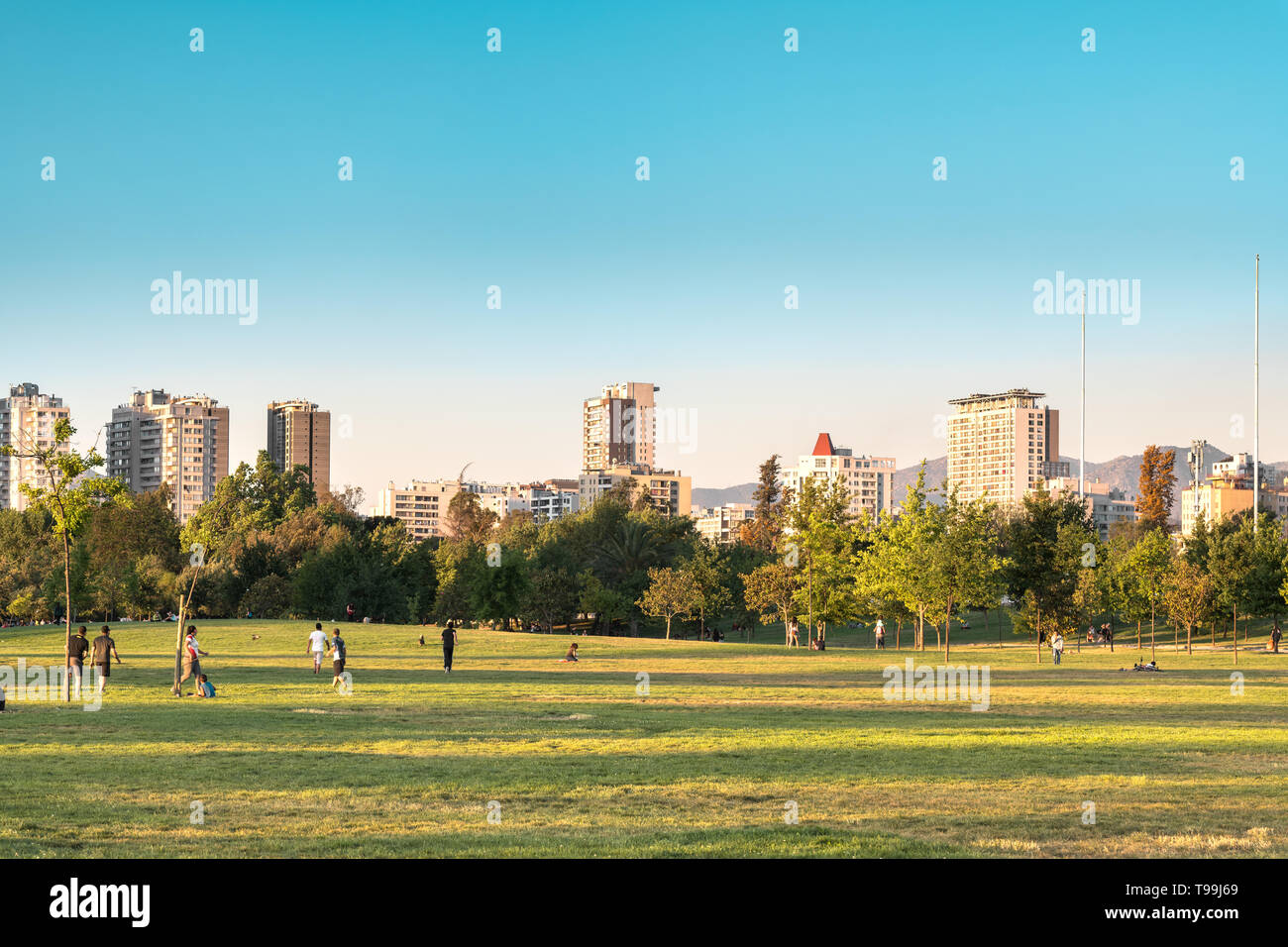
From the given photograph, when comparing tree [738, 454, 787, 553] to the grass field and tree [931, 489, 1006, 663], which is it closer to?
tree [931, 489, 1006, 663]

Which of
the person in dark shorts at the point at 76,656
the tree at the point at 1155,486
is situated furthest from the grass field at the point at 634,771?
the tree at the point at 1155,486

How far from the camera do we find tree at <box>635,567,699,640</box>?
92.4 metres

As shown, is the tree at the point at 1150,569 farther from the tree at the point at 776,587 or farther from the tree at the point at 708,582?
the tree at the point at 708,582

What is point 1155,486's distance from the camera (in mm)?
145750

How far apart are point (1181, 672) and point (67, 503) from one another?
4183 cm

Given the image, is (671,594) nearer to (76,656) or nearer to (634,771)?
(76,656)

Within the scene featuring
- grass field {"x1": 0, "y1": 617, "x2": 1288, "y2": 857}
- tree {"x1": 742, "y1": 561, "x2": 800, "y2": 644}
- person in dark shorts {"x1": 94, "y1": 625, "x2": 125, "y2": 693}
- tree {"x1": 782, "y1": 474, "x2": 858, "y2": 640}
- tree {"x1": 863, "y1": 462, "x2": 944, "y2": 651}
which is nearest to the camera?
grass field {"x1": 0, "y1": 617, "x2": 1288, "y2": 857}

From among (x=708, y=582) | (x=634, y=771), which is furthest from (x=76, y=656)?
(x=708, y=582)

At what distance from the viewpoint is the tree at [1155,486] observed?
146 meters

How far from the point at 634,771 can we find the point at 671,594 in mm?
75055

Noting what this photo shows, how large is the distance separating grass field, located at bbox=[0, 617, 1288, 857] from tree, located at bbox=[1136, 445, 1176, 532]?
11583cm

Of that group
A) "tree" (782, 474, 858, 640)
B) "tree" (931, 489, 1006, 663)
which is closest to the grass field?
"tree" (931, 489, 1006, 663)

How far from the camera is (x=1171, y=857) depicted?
38.7ft
